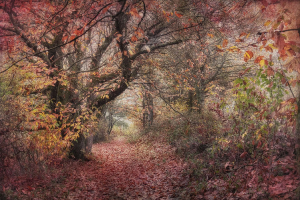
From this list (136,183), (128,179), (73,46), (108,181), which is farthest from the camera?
(128,179)

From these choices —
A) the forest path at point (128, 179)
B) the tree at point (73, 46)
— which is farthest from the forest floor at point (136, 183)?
the tree at point (73, 46)

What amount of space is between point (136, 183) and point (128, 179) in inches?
26.5

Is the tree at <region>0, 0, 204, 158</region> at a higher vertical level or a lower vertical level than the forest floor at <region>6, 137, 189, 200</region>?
higher

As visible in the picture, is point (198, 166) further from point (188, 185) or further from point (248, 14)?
point (248, 14)

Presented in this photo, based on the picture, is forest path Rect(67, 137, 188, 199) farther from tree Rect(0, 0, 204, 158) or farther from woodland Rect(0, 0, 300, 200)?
tree Rect(0, 0, 204, 158)

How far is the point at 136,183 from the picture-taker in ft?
24.1

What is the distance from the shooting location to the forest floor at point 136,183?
415cm

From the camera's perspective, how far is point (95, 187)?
6883 mm

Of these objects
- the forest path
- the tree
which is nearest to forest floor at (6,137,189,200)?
the forest path

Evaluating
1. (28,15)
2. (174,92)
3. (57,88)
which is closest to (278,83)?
(28,15)

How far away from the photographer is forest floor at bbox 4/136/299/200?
163 inches

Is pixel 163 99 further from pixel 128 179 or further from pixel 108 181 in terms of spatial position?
pixel 108 181

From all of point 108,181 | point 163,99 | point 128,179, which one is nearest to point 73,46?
point 163,99

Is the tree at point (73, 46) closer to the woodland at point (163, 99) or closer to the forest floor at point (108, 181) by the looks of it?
the woodland at point (163, 99)
